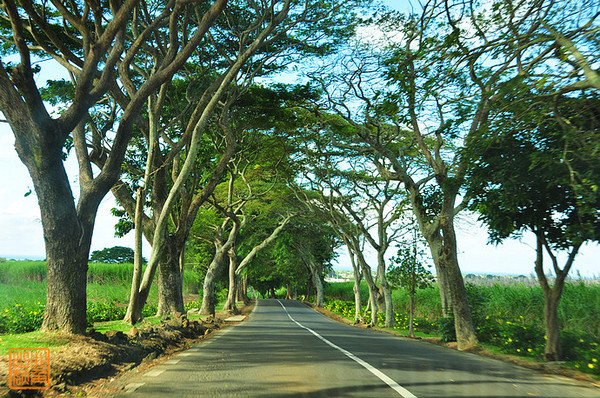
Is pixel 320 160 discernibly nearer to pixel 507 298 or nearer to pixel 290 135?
pixel 290 135

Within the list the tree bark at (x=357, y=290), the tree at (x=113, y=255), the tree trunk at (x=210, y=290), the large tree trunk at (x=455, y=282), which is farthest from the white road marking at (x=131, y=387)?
the tree at (x=113, y=255)

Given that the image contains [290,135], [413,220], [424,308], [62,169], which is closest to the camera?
[62,169]

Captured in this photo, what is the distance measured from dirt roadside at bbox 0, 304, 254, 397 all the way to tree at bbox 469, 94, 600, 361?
758 cm

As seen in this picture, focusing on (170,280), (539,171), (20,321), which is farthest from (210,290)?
(539,171)

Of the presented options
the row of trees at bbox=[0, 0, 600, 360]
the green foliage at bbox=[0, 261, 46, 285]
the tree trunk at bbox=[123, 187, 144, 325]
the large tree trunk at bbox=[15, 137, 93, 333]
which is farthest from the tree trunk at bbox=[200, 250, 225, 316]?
the large tree trunk at bbox=[15, 137, 93, 333]

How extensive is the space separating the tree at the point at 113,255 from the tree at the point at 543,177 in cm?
6647

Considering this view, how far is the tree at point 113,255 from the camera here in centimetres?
7075

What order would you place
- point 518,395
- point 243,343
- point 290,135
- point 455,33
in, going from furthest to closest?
point 290,135 < point 243,343 < point 455,33 < point 518,395

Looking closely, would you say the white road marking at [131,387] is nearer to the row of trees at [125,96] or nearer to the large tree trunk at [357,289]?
the row of trees at [125,96]

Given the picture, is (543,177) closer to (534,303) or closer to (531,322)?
(531,322)

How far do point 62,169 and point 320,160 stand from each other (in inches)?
708

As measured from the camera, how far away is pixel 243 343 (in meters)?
12.5

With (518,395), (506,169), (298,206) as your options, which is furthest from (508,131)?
(298,206)

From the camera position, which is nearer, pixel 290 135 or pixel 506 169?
pixel 506 169
